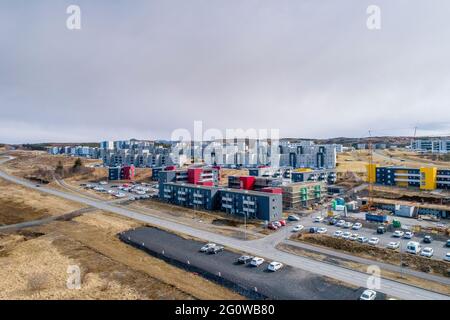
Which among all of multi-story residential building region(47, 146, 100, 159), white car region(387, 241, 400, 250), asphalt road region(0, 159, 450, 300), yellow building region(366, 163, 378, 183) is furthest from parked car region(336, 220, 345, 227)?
multi-story residential building region(47, 146, 100, 159)

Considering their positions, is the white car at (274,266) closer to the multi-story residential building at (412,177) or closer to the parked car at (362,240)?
the parked car at (362,240)

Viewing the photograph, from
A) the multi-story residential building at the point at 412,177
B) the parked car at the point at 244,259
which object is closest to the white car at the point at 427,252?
the parked car at the point at 244,259

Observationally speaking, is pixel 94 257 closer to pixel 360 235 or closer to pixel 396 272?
pixel 396 272

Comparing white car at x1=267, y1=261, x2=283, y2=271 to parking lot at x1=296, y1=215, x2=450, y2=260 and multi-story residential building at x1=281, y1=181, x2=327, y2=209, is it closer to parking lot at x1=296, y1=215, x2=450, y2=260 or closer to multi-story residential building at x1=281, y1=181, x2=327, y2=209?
parking lot at x1=296, y1=215, x2=450, y2=260

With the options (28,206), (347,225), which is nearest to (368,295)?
(347,225)

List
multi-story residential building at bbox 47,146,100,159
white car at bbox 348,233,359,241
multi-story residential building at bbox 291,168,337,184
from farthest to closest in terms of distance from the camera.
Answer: multi-story residential building at bbox 47,146,100,159 → multi-story residential building at bbox 291,168,337,184 → white car at bbox 348,233,359,241

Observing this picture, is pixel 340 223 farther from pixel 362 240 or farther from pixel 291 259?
pixel 291 259
